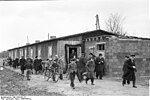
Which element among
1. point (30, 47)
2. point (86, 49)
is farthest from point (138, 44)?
point (30, 47)

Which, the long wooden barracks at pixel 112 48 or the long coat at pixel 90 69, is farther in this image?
the long wooden barracks at pixel 112 48

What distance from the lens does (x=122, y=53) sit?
18453mm

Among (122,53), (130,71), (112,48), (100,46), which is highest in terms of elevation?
(100,46)

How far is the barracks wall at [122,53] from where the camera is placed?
18234 millimetres

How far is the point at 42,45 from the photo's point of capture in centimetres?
2827

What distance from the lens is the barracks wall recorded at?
18234mm

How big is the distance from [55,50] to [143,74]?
7858mm

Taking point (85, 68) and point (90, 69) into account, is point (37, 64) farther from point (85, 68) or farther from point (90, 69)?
point (90, 69)

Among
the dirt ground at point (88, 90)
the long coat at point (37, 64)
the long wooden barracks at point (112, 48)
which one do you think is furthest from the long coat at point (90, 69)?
the long coat at point (37, 64)

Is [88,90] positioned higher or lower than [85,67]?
lower

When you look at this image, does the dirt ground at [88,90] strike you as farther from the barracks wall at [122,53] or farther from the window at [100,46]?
the window at [100,46]

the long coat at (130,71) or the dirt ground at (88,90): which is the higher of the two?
the long coat at (130,71)

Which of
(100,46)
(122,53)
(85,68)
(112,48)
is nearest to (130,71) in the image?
(85,68)

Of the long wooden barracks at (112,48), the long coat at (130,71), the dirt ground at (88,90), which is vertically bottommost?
the dirt ground at (88,90)
